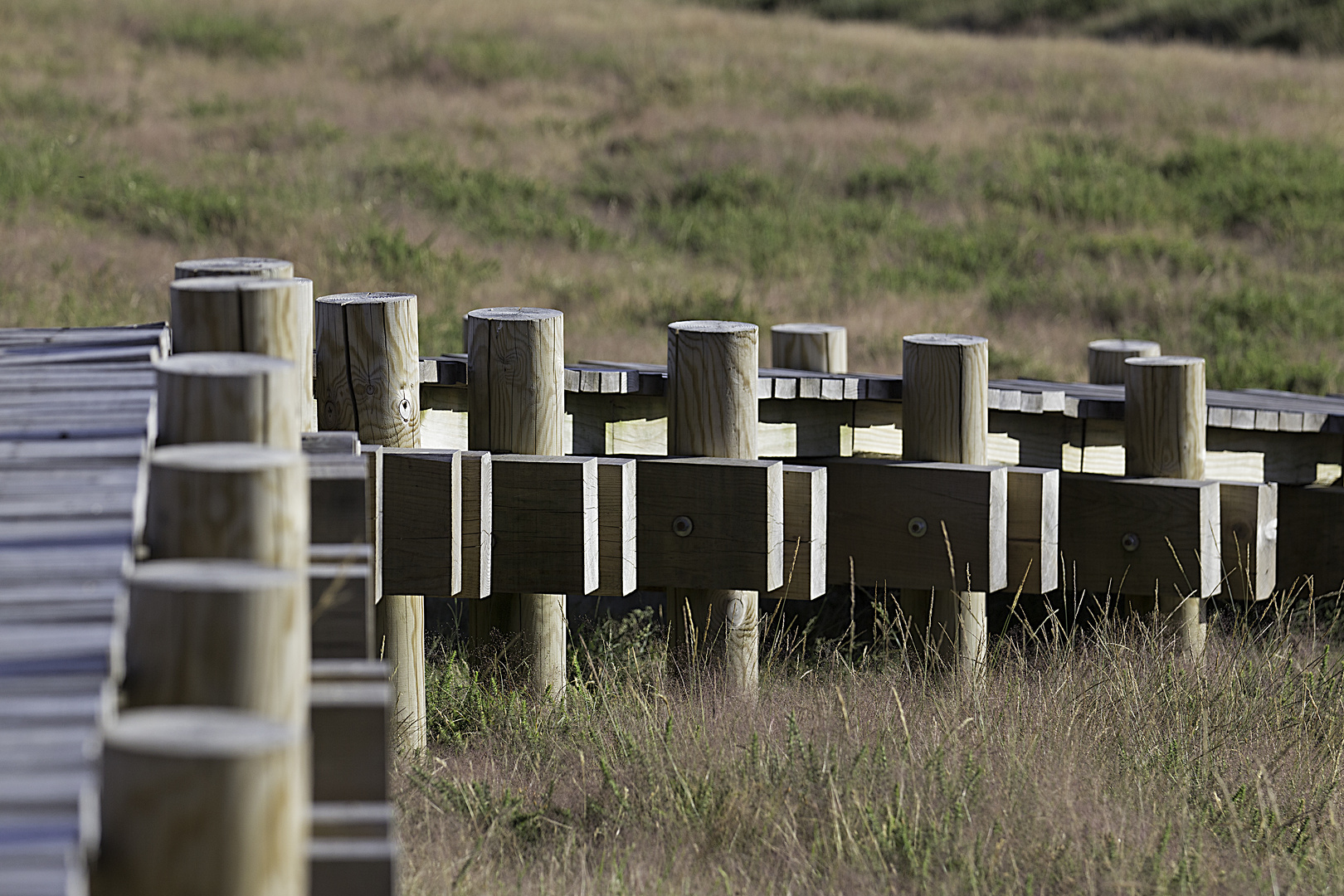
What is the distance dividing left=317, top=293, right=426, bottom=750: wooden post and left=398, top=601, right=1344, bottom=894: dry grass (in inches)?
8.8

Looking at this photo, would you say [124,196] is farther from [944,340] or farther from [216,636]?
[216,636]

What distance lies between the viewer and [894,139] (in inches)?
710

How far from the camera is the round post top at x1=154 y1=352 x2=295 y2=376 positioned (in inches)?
82.1

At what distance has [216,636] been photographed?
1565 millimetres

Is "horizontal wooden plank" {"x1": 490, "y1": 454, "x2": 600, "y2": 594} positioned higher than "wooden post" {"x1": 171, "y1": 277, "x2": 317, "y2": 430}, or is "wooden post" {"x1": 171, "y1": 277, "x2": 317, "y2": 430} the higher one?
"wooden post" {"x1": 171, "y1": 277, "x2": 317, "y2": 430}

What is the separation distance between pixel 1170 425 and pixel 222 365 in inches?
136

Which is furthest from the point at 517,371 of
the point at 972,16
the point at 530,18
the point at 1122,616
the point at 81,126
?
the point at 972,16

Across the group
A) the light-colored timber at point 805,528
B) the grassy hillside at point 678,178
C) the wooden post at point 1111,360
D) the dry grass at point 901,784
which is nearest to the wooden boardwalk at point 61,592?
the dry grass at point 901,784

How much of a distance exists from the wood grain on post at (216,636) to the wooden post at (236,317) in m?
1.20

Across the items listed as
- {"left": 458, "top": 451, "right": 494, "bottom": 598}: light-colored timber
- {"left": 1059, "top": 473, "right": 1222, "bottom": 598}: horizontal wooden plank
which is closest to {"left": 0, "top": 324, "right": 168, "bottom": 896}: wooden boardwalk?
{"left": 458, "top": 451, "right": 494, "bottom": 598}: light-colored timber

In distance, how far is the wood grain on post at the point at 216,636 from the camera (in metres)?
1.56

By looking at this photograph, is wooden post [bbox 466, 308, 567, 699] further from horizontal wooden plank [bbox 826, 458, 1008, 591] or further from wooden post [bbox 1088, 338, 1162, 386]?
wooden post [bbox 1088, 338, 1162, 386]

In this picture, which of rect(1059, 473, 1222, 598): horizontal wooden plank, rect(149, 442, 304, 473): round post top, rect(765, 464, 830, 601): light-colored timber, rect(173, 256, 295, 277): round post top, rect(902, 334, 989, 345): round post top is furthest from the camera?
rect(1059, 473, 1222, 598): horizontal wooden plank

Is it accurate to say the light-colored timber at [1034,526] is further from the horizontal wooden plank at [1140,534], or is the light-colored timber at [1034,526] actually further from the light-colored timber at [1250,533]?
the light-colored timber at [1250,533]
